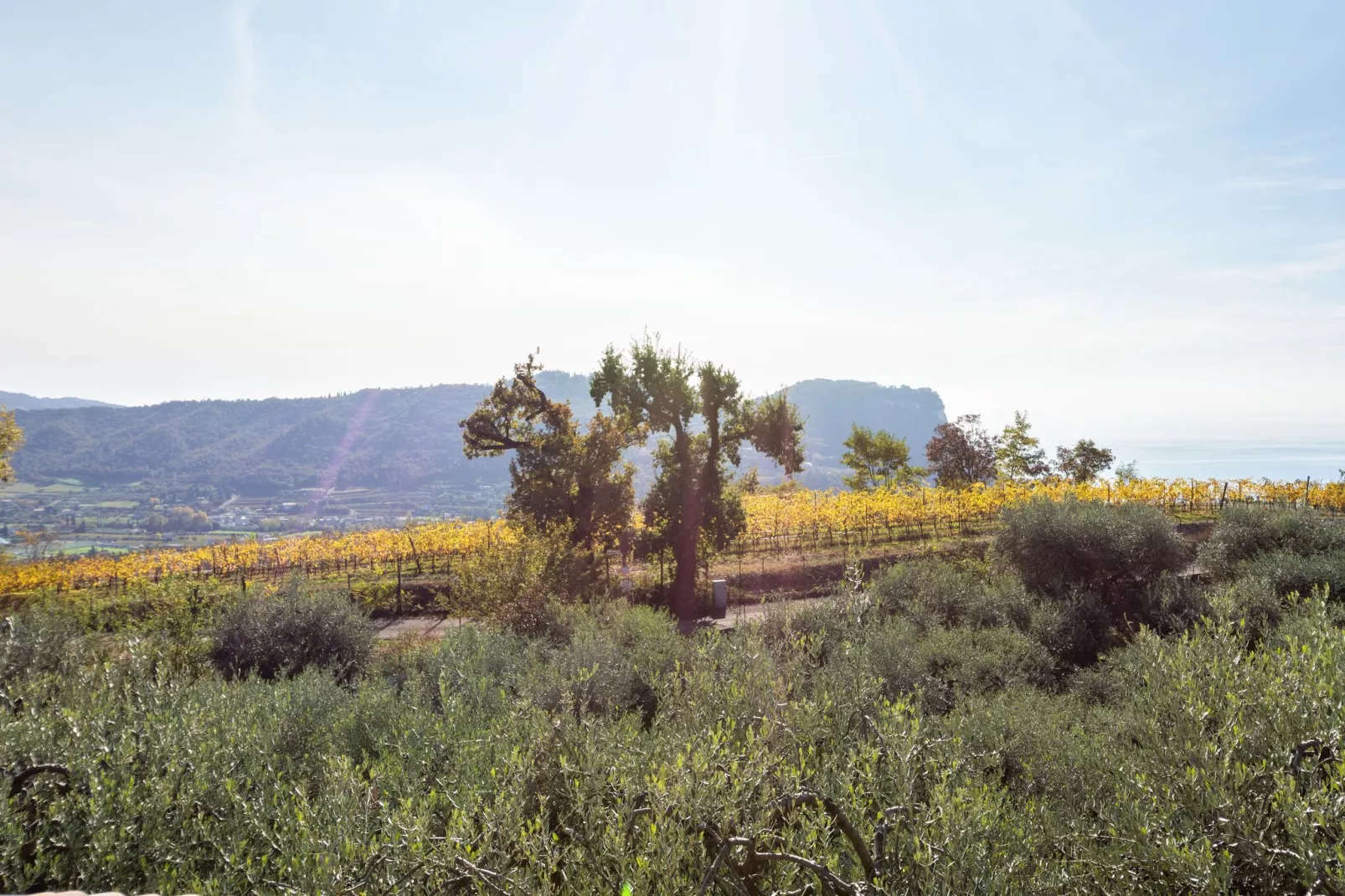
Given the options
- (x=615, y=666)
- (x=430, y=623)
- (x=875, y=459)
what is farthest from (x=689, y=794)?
(x=875, y=459)

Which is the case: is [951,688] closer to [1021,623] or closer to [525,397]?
[1021,623]

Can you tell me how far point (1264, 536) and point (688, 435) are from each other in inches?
578

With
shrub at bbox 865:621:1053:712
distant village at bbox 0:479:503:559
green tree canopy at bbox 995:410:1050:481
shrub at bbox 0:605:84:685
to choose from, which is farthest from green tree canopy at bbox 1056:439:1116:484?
distant village at bbox 0:479:503:559

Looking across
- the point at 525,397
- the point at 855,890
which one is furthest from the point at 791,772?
the point at 525,397

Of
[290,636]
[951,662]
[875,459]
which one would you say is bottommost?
[951,662]

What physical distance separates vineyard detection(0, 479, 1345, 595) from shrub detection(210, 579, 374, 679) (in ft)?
50.0

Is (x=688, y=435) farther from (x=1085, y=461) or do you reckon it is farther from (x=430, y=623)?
(x=1085, y=461)

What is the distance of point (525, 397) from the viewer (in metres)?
19.8

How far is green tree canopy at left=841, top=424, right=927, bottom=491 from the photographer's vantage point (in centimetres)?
4434

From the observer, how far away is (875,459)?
146 ft

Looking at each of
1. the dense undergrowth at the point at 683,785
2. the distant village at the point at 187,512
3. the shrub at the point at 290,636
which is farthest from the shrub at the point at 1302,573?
the distant village at the point at 187,512

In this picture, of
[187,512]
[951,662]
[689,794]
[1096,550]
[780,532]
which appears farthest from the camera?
[187,512]

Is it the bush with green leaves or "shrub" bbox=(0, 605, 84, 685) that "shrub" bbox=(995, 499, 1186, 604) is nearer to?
the bush with green leaves

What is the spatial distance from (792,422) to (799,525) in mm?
8105
